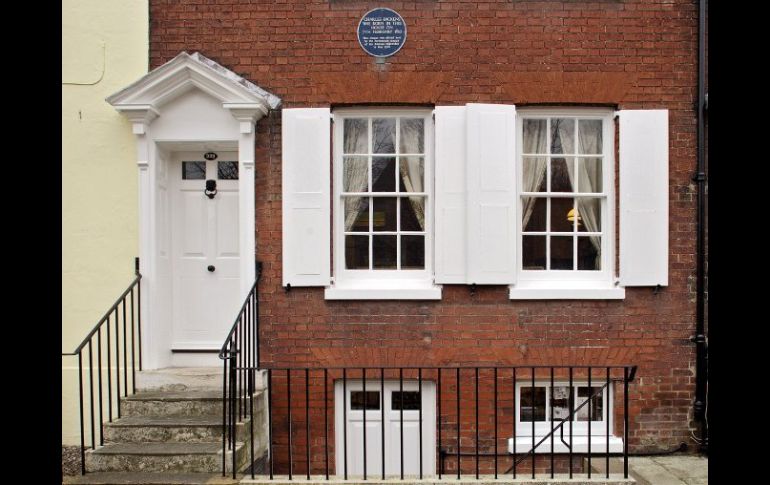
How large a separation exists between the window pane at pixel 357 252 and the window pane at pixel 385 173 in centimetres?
57

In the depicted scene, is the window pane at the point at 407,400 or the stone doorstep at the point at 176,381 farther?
the window pane at the point at 407,400

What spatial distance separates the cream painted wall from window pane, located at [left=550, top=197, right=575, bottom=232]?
4.41m

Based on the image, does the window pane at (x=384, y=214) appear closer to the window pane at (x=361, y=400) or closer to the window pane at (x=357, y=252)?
the window pane at (x=357, y=252)

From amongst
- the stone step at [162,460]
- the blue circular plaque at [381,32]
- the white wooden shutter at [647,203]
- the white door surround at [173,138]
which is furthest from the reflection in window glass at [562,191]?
the stone step at [162,460]

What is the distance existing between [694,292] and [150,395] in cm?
560

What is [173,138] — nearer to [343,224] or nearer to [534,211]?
[343,224]

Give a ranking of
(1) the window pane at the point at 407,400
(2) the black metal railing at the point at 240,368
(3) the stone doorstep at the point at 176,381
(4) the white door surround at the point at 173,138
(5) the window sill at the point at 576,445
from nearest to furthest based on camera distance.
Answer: (2) the black metal railing at the point at 240,368, (3) the stone doorstep at the point at 176,381, (4) the white door surround at the point at 173,138, (5) the window sill at the point at 576,445, (1) the window pane at the point at 407,400

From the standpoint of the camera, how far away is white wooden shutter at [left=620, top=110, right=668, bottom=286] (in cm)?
607

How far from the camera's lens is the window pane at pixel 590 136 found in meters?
6.30

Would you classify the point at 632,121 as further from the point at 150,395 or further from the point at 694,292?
the point at 150,395

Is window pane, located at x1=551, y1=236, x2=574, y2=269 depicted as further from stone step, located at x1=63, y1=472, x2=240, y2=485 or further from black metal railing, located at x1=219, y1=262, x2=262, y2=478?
stone step, located at x1=63, y1=472, x2=240, y2=485

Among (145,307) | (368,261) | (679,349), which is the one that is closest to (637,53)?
(679,349)

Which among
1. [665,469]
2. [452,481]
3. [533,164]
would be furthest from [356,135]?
[665,469]

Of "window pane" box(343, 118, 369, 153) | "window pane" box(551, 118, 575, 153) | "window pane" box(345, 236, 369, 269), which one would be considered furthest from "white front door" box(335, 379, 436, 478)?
"window pane" box(551, 118, 575, 153)
